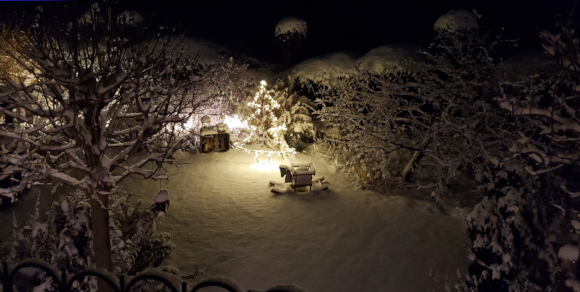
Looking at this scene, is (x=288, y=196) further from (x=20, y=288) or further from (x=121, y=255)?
(x=20, y=288)

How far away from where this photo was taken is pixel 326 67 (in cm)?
1321

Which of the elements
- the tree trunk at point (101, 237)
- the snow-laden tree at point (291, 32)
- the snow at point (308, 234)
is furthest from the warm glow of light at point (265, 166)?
the snow-laden tree at point (291, 32)

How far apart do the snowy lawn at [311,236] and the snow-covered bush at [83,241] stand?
0.44m

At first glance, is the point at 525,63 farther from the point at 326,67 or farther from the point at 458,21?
the point at 326,67

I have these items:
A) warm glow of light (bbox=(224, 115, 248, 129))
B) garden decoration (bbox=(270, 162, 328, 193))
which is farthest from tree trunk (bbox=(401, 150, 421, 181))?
warm glow of light (bbox=(224, 115, 248, 129))

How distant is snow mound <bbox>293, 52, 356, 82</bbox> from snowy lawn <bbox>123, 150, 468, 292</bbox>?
4.64m

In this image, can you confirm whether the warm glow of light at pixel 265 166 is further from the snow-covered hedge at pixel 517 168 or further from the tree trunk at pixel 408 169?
the tree trunk at pixel 408 169

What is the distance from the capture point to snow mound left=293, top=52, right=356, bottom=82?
12.9 m

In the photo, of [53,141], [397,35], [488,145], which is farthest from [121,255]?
[397,35]

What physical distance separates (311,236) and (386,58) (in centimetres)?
704

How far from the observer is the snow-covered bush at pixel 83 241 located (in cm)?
540

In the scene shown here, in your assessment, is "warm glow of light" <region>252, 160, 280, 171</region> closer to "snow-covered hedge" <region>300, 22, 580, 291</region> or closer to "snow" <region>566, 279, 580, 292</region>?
"snow-covered hedge" <region>300, 22, 580, 291</region>

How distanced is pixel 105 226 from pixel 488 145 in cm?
627

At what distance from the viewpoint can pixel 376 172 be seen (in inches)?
348
